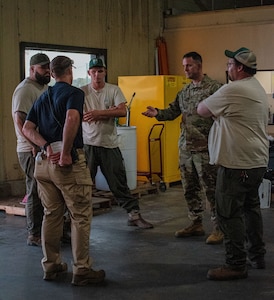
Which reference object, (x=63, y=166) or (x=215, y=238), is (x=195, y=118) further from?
(x=63, y=166)

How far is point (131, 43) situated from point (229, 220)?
6.02 meters

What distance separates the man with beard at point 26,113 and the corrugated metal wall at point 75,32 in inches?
103

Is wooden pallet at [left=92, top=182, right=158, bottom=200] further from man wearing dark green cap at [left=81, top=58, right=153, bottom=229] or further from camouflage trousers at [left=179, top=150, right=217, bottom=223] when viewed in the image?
camouflage trousers at [left=179, top=150, right=217, bottom=223]

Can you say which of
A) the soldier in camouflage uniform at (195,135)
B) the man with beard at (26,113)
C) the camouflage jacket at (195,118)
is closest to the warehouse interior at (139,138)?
the man with beard at (26,113)

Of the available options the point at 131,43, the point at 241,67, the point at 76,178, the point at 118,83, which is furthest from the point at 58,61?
the point at 131,43

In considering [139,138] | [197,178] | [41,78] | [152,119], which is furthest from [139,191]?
[41,78]

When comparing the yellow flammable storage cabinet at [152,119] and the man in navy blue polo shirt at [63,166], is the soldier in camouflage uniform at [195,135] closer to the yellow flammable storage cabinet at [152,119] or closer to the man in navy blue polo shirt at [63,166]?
the man in navy blue polo shirt at [63,166]

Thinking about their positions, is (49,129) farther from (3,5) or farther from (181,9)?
(181,9)

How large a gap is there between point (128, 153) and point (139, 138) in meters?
0.87

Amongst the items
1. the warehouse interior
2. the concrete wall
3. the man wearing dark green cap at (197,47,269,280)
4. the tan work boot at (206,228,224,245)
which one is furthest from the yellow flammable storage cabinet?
the man wearing dark green cap at (197,47,269,280)

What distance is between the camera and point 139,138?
28.2 ft

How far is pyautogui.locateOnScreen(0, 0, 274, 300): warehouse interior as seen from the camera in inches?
163

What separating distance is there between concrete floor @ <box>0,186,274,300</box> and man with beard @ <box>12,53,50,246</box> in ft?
0.83

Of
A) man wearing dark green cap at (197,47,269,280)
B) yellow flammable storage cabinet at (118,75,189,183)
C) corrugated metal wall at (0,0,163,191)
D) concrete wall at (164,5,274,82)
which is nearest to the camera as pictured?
man wearing dark green cap at (197,47,269,280)
